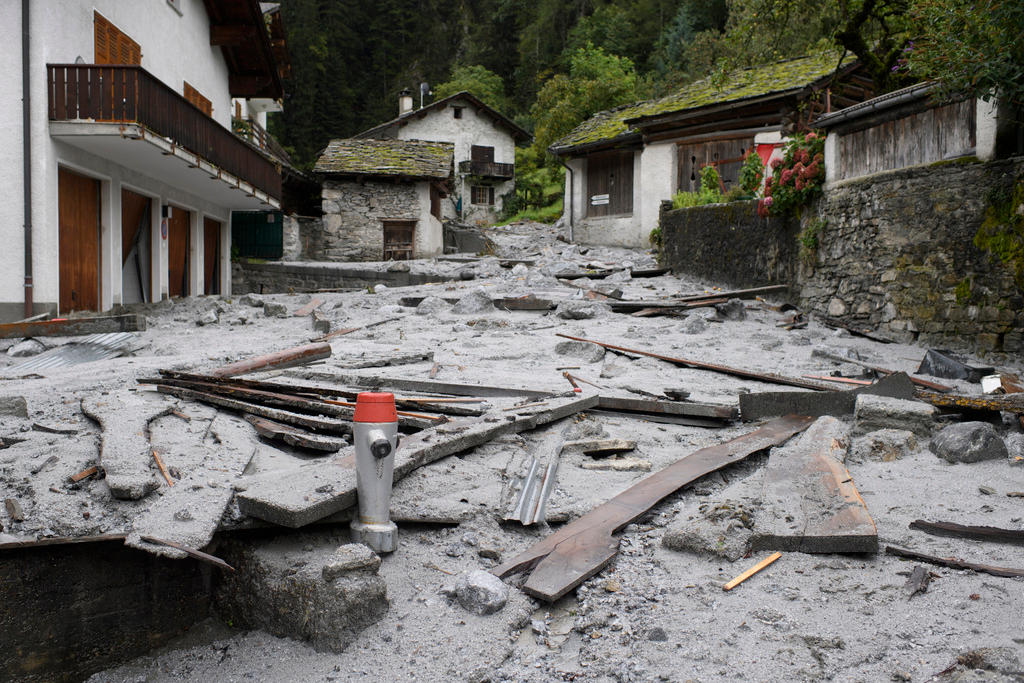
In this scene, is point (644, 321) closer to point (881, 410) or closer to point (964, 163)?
point (964, 163)

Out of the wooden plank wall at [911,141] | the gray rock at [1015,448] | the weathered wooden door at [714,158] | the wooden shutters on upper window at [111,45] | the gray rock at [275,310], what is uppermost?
the wooden shutters on upper window at [111,45]

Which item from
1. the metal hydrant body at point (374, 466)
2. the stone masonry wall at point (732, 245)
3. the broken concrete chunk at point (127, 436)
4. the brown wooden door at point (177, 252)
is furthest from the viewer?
the brown wooden door at point (177, 252)

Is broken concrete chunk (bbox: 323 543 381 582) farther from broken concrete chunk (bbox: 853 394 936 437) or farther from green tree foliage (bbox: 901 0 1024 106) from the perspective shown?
green tree foliage (bbox: 901 0 1024 106)

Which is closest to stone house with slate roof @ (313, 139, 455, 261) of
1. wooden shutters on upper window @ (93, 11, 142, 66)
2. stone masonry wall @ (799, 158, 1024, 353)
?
wooden shutters on upper window @ (93, 11, 142, 66)

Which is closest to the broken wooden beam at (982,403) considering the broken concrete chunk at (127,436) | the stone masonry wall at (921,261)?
the stone masonry wall at (921,261)

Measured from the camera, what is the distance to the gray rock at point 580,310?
11.3 m

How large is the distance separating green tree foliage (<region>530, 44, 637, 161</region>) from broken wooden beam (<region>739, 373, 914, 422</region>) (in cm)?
3222

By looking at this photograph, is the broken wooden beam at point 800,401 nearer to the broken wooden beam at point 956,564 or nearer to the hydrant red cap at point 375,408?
the broken wooden beam at point 956,564

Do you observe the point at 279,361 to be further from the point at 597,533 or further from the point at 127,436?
the point at 597,533

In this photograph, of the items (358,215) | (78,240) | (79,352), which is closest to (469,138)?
(358,215)

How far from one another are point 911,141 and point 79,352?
413 inches

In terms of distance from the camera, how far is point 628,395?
6156 millimetres

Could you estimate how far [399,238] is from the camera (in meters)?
26.8

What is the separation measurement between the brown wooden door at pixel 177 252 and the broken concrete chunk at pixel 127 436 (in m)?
13.5
